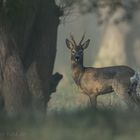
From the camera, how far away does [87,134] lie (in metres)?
7.48

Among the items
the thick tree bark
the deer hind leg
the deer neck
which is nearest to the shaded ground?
the thick tree bark

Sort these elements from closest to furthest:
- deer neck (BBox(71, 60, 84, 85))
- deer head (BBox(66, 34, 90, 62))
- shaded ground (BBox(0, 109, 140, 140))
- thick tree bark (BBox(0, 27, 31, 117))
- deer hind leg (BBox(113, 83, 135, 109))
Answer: shaded ground (BBox(0, 109, 140, 140)), thick tree bark (BBox(0, 27, 31, 117)), deer hind leg (BBox(113, 83, 135, 109)), deer head (BBox(66, 34, 90, 62)), deer neck (BBox(71, 60, 84, 85))

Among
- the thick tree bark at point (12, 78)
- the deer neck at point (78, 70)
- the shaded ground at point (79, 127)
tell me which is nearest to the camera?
the shaded ground at point (79, 127)

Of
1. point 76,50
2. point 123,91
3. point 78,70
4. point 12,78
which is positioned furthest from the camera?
point 78,70

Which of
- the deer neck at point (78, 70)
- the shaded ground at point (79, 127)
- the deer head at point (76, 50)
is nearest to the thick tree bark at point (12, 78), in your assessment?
the deer head at point (76, 50)

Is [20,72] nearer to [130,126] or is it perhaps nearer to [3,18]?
[3,18]

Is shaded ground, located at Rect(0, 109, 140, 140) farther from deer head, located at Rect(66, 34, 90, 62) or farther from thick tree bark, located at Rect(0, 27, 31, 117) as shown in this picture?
deer head, located at Rect(66, 34, 90, 62)

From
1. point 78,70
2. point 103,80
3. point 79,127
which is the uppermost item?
point 79,127

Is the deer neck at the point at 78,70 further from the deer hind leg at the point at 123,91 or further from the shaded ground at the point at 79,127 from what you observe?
the shaded ground at the point at 79,127

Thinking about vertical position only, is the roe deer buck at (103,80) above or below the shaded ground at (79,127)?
below

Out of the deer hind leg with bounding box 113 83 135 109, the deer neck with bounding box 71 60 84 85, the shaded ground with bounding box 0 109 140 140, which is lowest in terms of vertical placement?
the deer hind leg with bounding box 113 83 135 109

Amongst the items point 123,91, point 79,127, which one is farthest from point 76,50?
point 79,127

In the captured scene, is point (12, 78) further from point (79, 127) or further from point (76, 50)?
point (79, 127)

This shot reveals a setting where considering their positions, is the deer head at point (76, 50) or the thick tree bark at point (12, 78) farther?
the deer head at point (76, 50)
